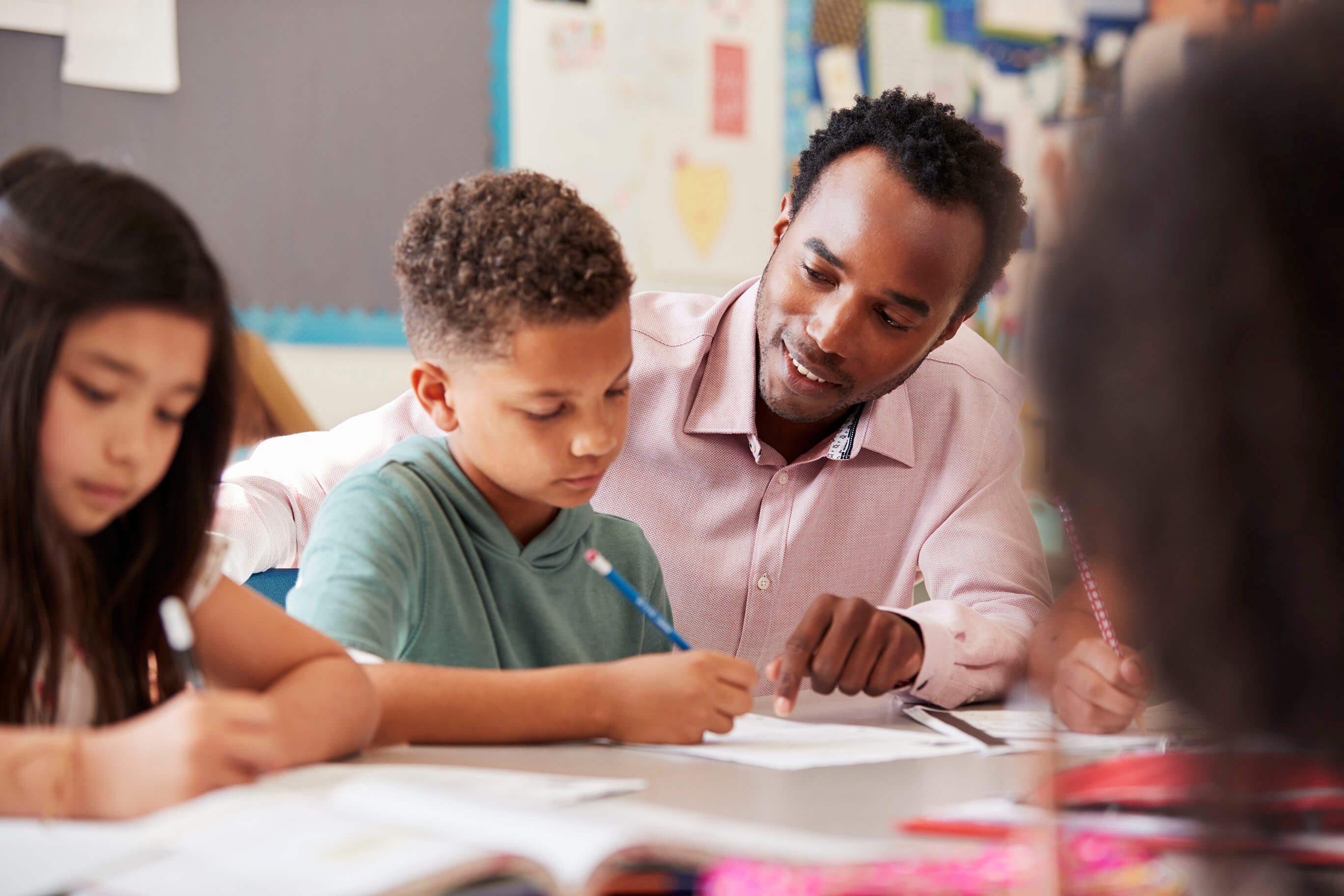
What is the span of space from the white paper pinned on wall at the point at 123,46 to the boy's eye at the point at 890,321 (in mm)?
1186

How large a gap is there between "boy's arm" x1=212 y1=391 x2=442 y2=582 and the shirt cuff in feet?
1.87

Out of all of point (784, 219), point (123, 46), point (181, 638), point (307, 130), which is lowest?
point (181, 638)

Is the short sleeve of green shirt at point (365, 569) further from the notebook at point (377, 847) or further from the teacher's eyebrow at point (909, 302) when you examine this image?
the teacher's eyebrow at point (909, 302)

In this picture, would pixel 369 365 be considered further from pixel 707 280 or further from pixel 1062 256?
pixel 1062 256

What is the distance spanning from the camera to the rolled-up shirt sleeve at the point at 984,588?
3.63 ft

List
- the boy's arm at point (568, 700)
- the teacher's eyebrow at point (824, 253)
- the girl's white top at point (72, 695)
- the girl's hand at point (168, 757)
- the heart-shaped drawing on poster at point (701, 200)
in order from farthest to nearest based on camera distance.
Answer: the heart-shaped drawing on poster at point (701, 200)
the teacher's eyebrow at point (824, 253)
the boy's arm at point (568, 700)
the girl's white top at point (72, 695)
the girl's hand at point (168, 757)

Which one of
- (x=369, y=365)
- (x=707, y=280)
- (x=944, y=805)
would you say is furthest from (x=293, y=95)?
(x=944, y=805)

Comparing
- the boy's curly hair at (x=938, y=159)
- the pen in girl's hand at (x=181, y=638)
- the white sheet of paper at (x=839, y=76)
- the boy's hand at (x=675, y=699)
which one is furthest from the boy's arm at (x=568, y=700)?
the white sheet of paper at (x=839, y=76)

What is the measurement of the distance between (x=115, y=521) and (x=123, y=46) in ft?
4.26

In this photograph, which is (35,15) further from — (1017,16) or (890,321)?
(1017,16)

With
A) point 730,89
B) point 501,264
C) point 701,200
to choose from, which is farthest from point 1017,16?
point 501,264

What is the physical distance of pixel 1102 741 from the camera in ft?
2.84

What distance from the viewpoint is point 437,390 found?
3.34 feet

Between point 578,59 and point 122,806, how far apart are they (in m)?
1.87
